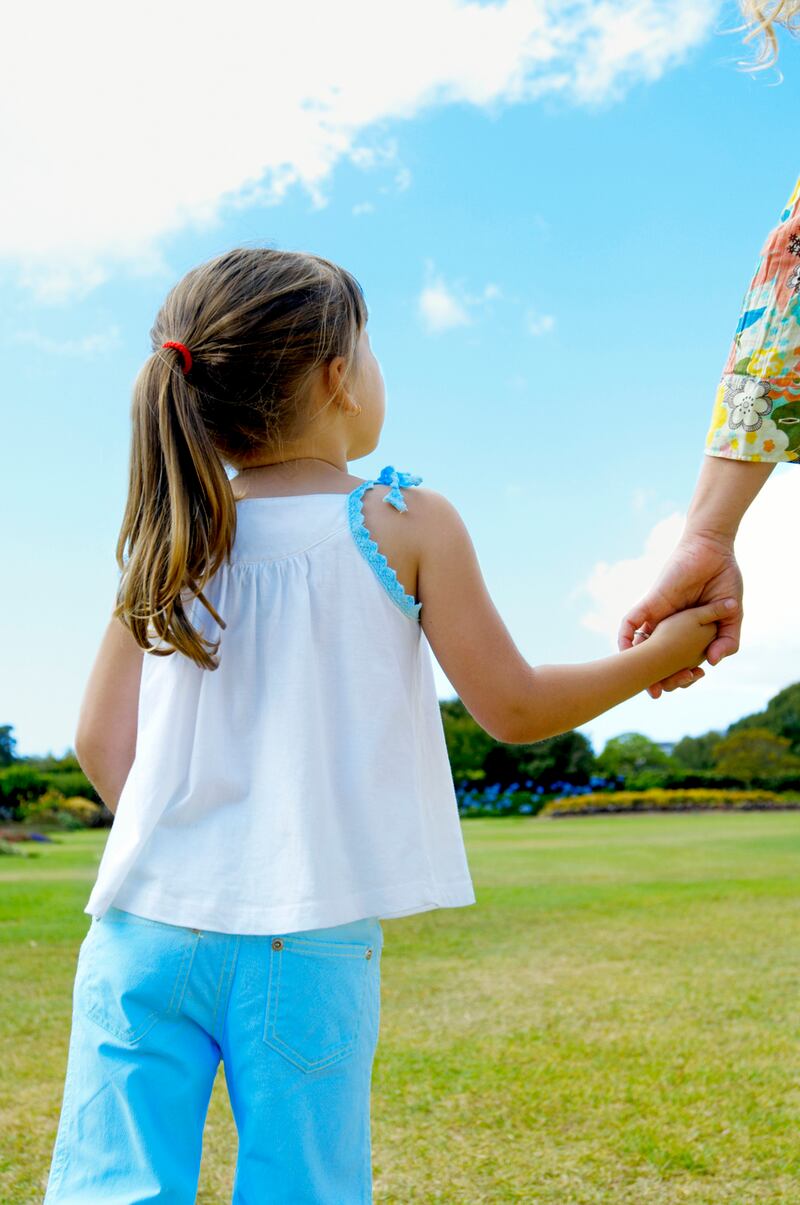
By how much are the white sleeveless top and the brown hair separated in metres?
0.06

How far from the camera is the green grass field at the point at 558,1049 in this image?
264 cm

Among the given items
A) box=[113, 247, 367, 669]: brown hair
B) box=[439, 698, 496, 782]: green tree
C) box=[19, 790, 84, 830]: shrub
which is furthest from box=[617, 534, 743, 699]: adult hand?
box=[439, 698, 496, 782]: green tree

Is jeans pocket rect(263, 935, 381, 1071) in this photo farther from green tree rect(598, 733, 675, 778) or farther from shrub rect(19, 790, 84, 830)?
green tree rect(598, 733, 675, 778)

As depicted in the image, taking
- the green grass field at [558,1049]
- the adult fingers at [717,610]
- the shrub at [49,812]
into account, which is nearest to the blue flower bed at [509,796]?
the shrub at [49,812]

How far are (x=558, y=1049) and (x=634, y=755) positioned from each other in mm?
16667

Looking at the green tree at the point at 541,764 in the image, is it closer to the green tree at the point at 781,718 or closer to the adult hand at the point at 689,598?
the green tree at the point at 781,718

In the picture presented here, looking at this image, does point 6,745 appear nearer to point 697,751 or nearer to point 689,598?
point 697,751

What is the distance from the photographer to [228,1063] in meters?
1.44

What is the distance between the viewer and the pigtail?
1517 millimetres

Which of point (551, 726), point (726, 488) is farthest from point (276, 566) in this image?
point (726, 488)

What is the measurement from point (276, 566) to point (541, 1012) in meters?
3.04

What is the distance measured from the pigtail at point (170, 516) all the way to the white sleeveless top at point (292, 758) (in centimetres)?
5

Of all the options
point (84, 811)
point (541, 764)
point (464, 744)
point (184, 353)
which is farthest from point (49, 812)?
point (184, 353)

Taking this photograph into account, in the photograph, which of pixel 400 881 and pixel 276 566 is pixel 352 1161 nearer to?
pixel 400 881
